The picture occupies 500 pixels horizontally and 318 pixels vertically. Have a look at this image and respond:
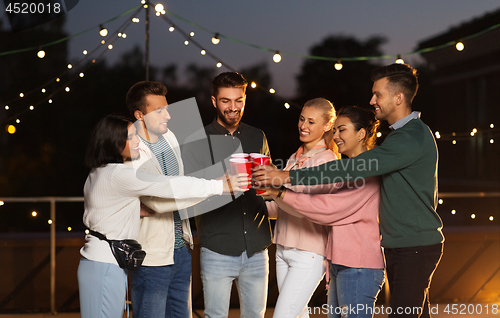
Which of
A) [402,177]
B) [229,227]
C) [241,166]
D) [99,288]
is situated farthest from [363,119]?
[99,288]

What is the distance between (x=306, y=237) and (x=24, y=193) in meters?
11.2

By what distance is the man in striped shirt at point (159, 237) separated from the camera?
1.81 meters

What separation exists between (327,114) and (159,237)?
0.97 m

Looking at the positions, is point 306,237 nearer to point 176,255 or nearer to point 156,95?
point 176,255

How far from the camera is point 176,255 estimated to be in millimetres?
Answer: 1946

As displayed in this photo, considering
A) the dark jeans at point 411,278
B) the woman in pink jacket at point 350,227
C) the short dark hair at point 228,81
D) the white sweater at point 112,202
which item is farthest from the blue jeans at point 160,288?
the dark jeans at point 411,278

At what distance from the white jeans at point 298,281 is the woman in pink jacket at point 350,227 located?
78 millimetres

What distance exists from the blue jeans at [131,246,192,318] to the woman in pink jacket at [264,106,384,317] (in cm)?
57

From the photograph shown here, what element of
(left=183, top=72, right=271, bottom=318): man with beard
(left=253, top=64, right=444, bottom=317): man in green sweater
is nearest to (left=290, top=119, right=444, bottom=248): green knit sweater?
(left=253, top=64, right=444, bottom=317): man in green sweater

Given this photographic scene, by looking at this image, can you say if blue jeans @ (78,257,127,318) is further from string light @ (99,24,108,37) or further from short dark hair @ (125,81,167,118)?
string light @ (99,24,108,37)

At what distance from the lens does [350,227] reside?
1.77 metres

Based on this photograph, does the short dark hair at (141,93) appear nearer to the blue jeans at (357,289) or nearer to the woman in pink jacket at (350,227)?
the woman in pink jacket at (350,227)

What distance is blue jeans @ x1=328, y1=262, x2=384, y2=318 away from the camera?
1681 millimetres

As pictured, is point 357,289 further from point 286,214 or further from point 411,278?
point 286,214
